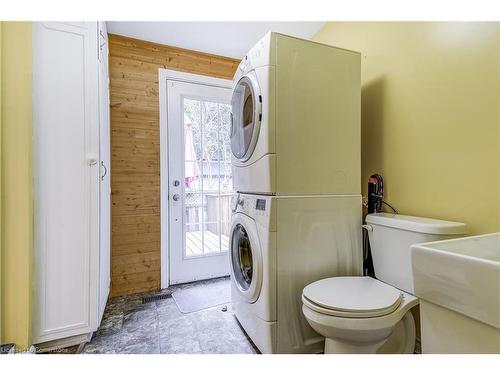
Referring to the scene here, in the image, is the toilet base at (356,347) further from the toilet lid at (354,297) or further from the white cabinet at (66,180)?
the white cabinet at (66,180)

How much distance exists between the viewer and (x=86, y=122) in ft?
5.01

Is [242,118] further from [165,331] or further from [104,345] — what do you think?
[104,345]

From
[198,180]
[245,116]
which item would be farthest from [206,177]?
[245,116]

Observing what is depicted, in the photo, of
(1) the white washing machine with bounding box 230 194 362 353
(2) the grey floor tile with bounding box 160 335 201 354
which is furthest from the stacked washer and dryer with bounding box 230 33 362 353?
(2) the grey floor tile with bounding box 160 335 201 354

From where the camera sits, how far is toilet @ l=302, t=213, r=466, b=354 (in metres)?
1.07

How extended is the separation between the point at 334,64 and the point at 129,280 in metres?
2.37

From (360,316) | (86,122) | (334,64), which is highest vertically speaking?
(334,64)

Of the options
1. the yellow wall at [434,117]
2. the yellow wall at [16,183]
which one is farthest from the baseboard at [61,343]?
the yellow wall at [434,117]

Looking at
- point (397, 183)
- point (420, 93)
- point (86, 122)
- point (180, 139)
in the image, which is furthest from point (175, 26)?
point (397, 183)

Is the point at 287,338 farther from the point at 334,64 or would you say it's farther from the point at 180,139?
the point at 180,139

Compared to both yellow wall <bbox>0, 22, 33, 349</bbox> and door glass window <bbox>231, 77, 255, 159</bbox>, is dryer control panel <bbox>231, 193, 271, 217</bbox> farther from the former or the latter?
yellow wall <bbox>0, 22, 33, 349</bbox>

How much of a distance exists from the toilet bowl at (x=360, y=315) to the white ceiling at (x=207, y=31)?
2138 mm

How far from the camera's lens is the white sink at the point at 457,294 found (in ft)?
2.01

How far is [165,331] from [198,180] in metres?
1.35
